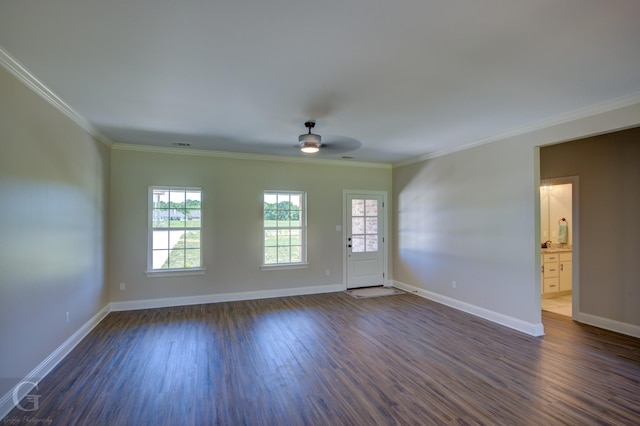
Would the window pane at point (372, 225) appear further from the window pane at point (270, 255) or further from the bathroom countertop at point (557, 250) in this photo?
the bathroom countertop at point (557, 250)

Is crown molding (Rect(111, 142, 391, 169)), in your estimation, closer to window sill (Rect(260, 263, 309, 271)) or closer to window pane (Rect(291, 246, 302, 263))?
window pane (Rect(291, 246, 302, 263))

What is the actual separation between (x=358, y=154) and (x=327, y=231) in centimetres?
167

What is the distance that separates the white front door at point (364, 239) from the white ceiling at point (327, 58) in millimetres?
2876

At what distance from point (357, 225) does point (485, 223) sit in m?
2.60

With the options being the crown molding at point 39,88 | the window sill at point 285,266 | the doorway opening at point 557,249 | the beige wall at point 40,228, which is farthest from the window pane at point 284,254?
the doorway opening at point 557,249

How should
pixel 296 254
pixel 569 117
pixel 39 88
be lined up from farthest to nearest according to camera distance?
pixel 296 254 → pixel 569 117 → pixel 39 88

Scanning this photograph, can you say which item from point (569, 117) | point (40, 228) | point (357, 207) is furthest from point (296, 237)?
point (569, 117)

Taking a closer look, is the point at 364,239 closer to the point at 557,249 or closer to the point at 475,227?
the point at 475,227

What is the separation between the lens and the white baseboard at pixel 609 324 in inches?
155

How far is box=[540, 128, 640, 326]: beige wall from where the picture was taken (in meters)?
3.99

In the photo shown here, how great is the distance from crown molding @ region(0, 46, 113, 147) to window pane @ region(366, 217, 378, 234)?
502 centimetres

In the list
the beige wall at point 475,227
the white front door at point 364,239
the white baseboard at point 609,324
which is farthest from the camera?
the white front door at point 364,239

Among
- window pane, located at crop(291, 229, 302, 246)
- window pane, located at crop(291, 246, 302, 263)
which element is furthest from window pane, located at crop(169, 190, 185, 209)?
window pane, located at crop(291, 246, 302, 263)

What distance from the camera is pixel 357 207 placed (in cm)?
661
